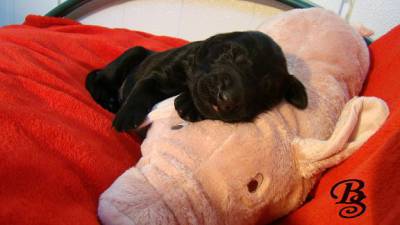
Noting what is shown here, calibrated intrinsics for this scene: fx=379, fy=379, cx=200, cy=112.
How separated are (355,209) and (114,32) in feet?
6.66

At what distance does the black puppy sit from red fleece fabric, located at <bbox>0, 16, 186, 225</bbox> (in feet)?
0.39

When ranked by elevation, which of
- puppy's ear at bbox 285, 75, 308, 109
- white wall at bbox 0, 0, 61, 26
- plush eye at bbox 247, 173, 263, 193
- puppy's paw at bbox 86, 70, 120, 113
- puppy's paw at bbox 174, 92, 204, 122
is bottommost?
white wall at bbox 0, 0, 61, 26

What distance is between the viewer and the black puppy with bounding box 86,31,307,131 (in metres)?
0.98

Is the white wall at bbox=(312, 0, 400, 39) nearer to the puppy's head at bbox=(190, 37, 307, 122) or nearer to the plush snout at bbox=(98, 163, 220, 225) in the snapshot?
the puppy's head at bbox=(190, 37, 307, 122)

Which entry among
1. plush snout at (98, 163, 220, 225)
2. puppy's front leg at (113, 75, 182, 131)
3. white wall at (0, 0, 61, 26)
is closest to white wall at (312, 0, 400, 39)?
puppy's front leg at (113, 75, 182, 131)

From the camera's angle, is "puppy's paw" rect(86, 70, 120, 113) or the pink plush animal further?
"puppy's paw" rect(86, 70, 120, 113)

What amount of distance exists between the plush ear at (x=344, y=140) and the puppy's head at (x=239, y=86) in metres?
0.14

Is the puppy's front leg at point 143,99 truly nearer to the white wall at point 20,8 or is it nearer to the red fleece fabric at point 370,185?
the red fleece fabric at point 370,185

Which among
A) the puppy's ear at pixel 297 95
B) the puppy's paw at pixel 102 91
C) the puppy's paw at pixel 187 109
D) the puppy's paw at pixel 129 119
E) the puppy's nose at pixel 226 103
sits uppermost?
the puppy's nose at pixel 226 103

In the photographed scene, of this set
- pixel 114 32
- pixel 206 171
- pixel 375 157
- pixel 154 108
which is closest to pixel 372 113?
pixel 375 157

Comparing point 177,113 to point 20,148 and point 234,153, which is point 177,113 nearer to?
point 234,153

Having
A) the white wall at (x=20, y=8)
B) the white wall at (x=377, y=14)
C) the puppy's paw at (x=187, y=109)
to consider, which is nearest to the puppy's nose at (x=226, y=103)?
the puppy's paw at (x=187, y=109)

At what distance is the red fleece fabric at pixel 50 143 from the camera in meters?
0.67

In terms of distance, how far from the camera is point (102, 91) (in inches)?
59.7
